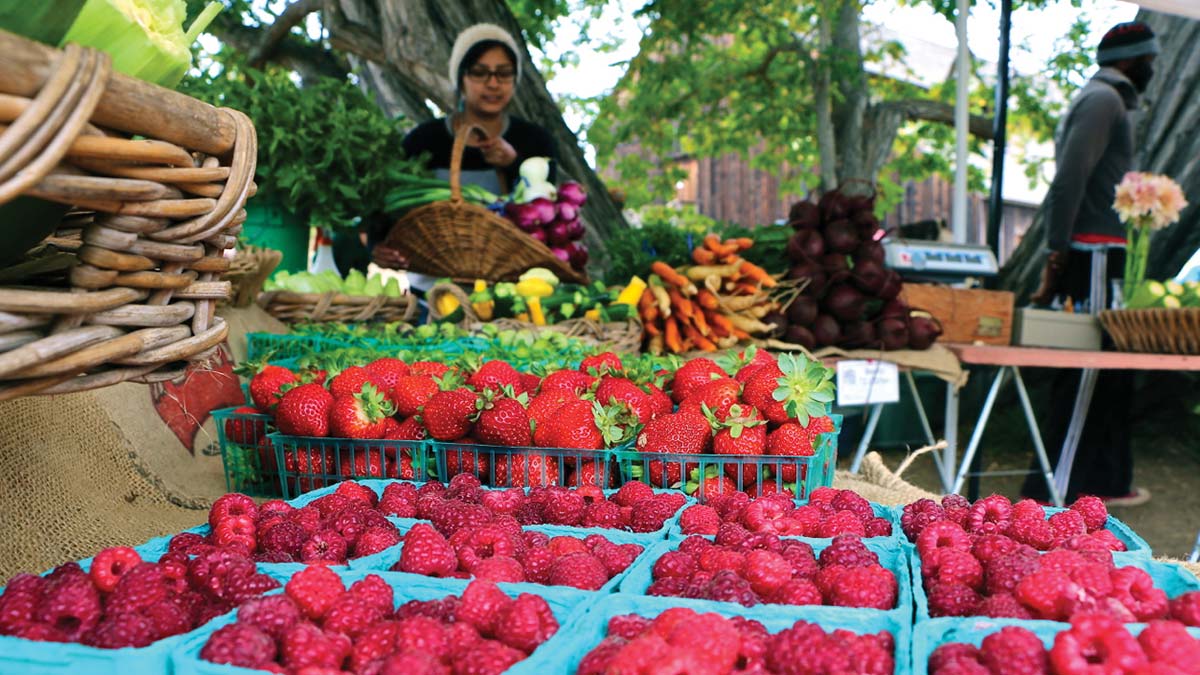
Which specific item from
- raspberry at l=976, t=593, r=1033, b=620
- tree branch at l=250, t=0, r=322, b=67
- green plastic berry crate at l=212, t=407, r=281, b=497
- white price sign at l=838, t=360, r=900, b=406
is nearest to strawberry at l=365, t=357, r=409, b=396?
green plastic berry crate at l=212, t=407, r=281, b=497

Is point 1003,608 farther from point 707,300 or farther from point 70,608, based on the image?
point 707,300

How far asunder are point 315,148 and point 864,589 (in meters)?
3.32

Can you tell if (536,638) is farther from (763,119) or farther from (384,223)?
(763,119)

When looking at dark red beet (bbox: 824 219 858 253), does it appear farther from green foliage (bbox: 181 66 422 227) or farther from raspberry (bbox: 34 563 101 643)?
raspberry (bbox: 34 563 101 643)

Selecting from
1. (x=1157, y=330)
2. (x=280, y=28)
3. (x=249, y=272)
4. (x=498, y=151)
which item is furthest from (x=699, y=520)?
(x=280, y=28)

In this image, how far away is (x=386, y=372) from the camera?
2094 mm

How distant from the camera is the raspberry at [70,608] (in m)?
1.00

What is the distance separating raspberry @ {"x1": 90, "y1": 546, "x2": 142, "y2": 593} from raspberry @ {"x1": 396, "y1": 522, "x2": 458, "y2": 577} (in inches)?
13.2

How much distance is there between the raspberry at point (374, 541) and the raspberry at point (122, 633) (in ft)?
1.15

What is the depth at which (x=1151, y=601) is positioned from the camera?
1.09 meters

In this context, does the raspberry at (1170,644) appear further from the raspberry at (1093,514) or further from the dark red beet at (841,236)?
the dark red beet at (841,236)

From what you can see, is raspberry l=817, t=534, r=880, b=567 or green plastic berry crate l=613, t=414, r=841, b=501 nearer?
raspberry l=817, t=534, r=880, b=567

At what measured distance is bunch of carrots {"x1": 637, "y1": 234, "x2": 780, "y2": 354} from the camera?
369 cm

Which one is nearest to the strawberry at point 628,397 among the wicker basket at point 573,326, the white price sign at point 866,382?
the wicker basket at point 573,326
